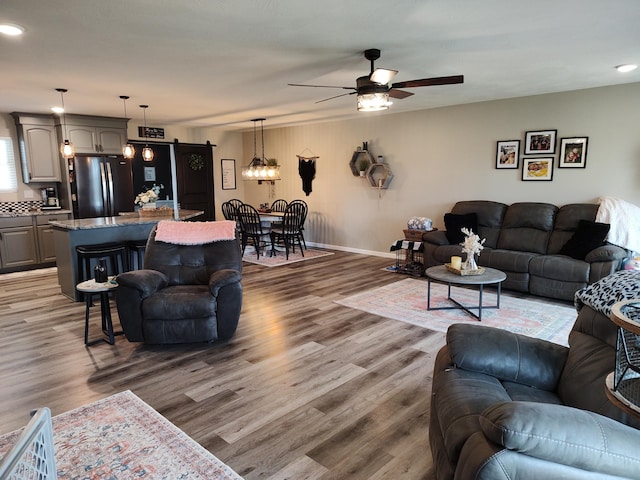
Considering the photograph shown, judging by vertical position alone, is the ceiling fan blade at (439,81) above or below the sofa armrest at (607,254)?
above

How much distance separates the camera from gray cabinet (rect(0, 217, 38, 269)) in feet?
20.7

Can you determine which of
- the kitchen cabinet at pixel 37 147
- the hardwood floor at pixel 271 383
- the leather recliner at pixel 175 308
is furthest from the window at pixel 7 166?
the leather recliner at pixel 175 308

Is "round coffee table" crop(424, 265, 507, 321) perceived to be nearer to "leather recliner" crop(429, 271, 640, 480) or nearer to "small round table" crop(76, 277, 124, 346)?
"leather recliner" crop(429, 271, 640, 480)

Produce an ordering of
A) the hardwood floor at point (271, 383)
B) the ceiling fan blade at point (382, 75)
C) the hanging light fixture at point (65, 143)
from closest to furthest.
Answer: the hardwood floor at point (271, 383) → the ceiling fan blade at point (382, 75) → the hanging light fixture at point (65, 143)

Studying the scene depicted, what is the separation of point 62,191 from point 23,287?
217cm

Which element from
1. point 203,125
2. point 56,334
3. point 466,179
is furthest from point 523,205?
point 203,125

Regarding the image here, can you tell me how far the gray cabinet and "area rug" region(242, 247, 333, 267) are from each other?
3.40 m

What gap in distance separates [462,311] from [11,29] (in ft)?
15.5

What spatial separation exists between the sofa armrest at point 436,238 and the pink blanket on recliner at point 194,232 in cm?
302

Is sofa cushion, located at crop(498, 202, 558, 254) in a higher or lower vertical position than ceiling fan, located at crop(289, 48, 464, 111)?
lower

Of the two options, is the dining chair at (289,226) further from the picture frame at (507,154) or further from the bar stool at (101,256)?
the picture frame at (507,154)

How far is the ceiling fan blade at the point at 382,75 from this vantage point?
10.8 feet

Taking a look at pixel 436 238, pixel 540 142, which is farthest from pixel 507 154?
pixel 436 238

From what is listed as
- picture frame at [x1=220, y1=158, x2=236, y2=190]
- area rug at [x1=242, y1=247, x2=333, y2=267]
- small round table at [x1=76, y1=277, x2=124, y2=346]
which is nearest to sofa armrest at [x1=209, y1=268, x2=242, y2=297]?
small round table at [x1=76, y1=277, x2=124, y2=346]
